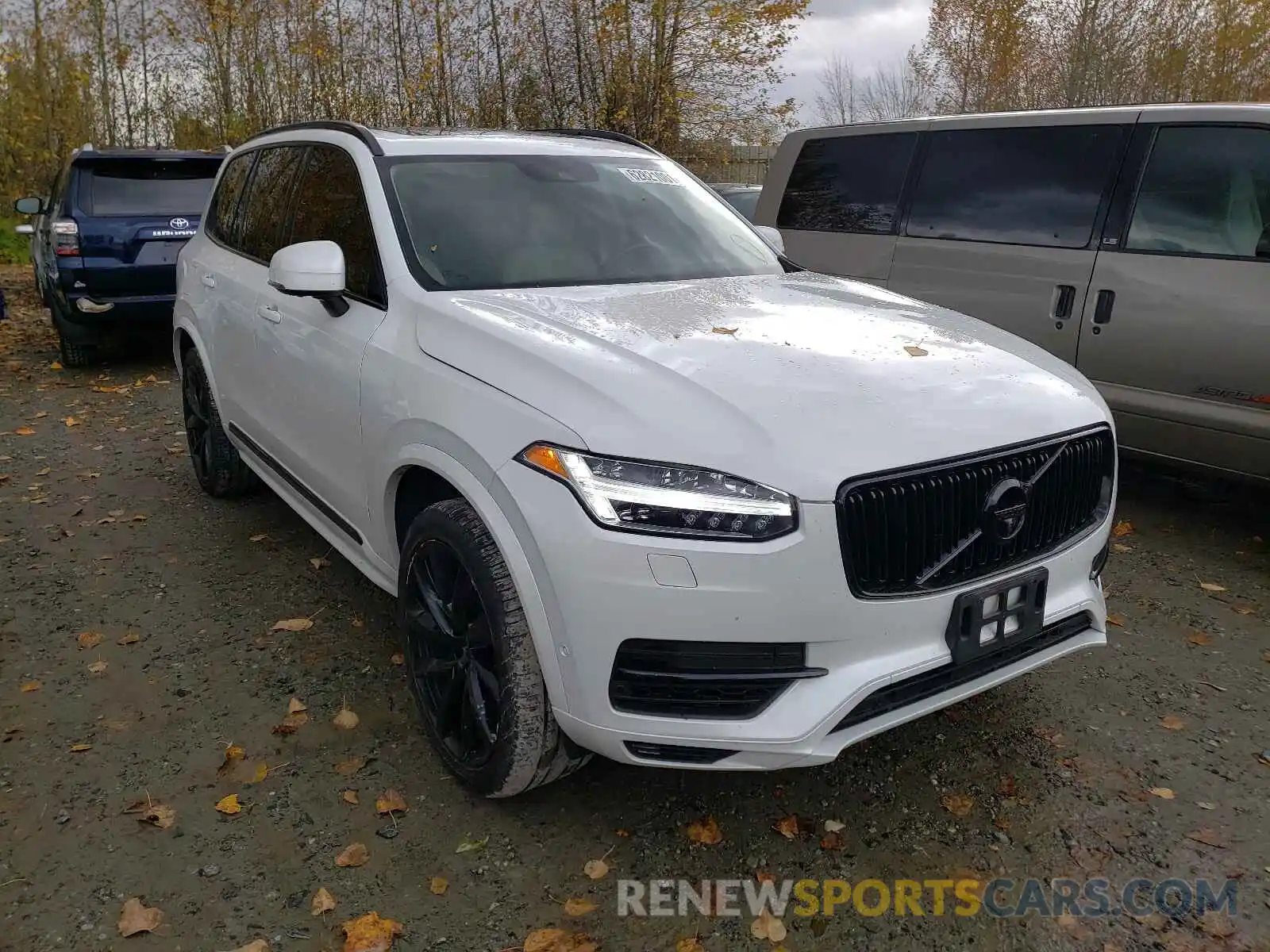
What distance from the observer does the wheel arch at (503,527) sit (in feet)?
7.61

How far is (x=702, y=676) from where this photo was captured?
223cm

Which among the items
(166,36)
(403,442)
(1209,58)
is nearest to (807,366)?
(403,442)

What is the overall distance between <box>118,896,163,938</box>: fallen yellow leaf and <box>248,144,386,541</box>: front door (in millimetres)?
1272

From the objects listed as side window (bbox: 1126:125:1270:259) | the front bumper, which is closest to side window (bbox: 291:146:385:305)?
the front bumper

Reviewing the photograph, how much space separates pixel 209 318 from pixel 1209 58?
19511mm

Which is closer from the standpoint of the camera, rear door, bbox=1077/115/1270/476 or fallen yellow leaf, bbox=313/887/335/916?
fallen yellow leaf, bbox=313/887/335/916

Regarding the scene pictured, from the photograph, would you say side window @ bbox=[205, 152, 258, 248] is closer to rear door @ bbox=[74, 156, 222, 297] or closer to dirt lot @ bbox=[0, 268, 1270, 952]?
dirt lot @ bbox=[0, 268, 1270, 952]

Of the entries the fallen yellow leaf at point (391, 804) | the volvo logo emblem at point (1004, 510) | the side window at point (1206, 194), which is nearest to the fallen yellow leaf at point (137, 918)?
the fallen yellow leaf at point (391, 804)

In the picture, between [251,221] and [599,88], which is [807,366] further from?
[599,88]

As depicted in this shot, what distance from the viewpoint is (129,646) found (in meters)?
3.77

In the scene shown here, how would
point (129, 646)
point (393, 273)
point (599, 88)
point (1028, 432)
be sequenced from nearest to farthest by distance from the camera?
point (1028, 432) → point (393, 273) → point (129, 646) → point (599, 88)

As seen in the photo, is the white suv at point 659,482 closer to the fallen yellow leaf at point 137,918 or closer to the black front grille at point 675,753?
the black front grille at point 675,753

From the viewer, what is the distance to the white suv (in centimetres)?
219

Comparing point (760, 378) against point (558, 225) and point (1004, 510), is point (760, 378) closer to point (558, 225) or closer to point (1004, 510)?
point (1004, 510)
